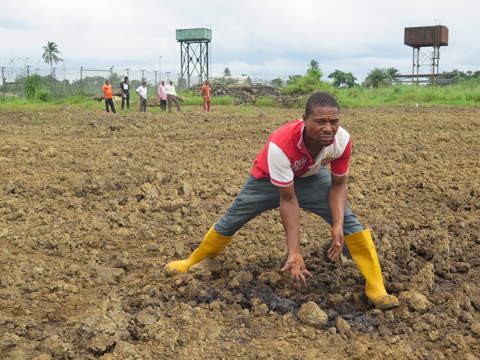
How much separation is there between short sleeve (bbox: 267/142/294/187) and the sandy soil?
0.75 m

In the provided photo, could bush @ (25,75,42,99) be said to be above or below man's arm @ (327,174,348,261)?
above

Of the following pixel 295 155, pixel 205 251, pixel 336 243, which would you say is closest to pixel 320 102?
pixel 295 155

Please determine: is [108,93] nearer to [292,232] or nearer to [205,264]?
[205,264]

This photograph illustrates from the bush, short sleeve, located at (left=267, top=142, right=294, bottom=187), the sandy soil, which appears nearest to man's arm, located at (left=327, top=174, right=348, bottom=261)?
short sleeve, located at (left=267, top=142, right=294, bottom=187)

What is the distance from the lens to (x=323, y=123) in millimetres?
2998

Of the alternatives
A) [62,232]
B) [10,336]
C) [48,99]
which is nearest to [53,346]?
[10,336]

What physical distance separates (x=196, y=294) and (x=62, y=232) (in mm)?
1768

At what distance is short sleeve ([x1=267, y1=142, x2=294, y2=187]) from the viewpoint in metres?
3.12

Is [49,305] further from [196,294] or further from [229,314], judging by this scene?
[229,314]

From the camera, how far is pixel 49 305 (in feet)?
11.2

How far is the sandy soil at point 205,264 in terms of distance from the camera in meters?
2.94

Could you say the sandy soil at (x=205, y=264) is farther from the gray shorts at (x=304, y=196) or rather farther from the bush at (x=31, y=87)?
the bush at (x=31, y=87)

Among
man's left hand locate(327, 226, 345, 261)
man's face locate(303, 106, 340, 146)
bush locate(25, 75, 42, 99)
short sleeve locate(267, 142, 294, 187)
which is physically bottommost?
man's left hand locate(327, 226, 345, 261)

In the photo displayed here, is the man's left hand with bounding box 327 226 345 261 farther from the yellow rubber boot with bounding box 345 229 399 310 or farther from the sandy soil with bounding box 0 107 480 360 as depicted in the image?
the sandy soil with bounding box 0 107 480 360
